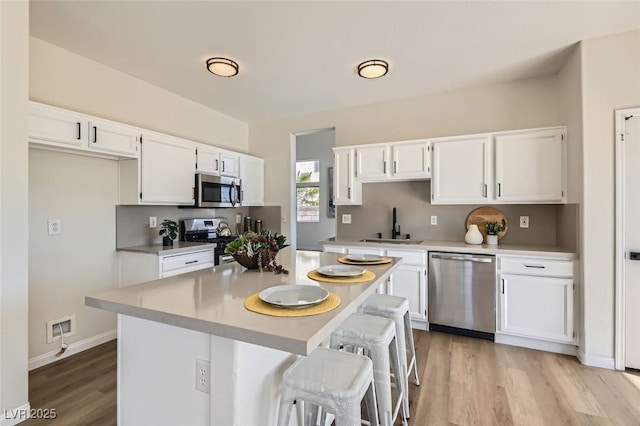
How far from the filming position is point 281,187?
475 centimetres

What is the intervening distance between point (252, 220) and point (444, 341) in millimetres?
3171

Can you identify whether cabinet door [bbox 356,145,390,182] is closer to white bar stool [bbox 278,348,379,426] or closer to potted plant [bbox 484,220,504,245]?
potted plant [bbox 484,220,504,245]

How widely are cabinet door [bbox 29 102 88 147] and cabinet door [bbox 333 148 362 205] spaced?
2.50m

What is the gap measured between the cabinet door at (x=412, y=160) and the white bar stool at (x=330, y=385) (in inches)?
98.8

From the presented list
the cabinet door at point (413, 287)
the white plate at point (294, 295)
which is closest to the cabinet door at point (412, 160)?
the cabinet door at point (413, 287)

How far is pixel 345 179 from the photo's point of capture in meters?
3.85

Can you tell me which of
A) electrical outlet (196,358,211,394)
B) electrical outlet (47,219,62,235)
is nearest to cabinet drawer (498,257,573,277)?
electrical outlet (196,358,211,394)

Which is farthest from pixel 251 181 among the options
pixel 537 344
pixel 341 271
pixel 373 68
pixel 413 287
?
pixel 537 344

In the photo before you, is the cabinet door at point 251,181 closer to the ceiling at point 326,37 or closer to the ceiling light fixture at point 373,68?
the ceiling at point 326,37

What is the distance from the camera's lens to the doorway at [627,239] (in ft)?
7.88

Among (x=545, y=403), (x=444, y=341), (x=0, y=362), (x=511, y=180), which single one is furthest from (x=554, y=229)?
(x=0, y=362)

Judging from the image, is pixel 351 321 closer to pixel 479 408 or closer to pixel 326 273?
pixel 326 273

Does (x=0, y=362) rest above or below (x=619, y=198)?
below

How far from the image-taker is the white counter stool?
5.14ft
